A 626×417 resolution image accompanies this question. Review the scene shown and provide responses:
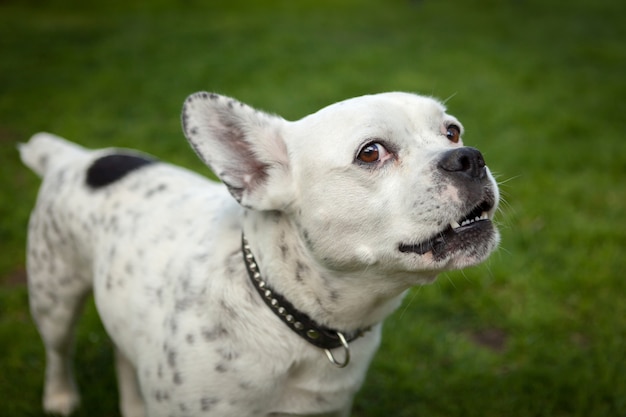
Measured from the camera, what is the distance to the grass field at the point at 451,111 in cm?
384

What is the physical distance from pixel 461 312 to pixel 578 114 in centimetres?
462

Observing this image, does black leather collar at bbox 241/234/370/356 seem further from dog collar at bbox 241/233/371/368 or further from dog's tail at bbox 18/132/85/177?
dog's tail at bbox 18/132/85/177

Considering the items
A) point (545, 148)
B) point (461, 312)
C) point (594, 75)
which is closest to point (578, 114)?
point (545, 148)

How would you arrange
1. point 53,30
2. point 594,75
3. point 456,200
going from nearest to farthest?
point 456,200 → point 594,75 → point 53,30

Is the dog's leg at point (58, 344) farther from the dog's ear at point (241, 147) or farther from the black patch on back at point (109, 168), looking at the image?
the dog's ear at point (241, 147)

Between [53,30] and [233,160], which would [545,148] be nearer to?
[233,160]

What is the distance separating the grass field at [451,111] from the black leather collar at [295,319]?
89cm

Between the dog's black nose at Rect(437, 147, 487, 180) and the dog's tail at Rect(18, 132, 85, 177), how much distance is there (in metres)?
2.45

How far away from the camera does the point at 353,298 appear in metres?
2.49

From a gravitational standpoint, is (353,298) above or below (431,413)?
above

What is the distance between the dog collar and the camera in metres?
2.50

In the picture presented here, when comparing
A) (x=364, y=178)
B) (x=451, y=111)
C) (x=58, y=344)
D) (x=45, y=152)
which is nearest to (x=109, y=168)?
(x=45, y=152)

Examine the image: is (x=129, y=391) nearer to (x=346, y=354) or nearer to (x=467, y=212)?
(x=346, y=354)

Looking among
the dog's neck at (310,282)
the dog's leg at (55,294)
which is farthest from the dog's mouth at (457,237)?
the dog's leg at (55,294)
